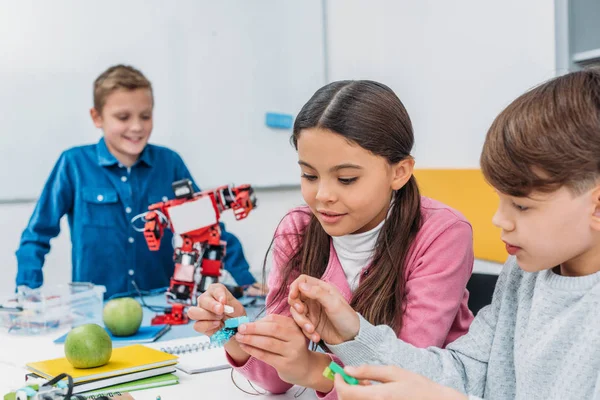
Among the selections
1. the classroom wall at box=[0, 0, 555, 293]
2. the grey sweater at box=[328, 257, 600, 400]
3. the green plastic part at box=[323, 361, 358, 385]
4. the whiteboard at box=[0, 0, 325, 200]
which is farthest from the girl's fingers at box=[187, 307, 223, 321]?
the whiteboard at box=[0, 0, 325, 200]

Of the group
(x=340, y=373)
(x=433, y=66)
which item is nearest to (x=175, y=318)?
(x=340, y=373)

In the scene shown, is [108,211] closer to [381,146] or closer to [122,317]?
[122,317]

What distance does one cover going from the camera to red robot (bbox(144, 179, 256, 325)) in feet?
5.62

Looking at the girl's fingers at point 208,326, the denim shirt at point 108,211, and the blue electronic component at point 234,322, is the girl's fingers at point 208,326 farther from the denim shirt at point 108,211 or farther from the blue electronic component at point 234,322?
the denim shirt at point 108,211

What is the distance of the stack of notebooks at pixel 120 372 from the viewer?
1102 millimetres

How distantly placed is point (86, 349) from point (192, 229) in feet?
2.01

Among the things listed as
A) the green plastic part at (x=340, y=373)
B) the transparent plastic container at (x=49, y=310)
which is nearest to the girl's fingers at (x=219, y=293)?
the green plastic part at (x=340, y=373)

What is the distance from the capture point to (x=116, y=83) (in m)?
2.34

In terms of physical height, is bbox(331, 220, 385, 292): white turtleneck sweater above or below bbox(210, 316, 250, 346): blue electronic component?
above

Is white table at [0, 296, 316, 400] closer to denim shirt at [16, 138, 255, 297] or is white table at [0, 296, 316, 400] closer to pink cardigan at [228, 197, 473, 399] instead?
pink cardigan at [228, 197, 473, 399]

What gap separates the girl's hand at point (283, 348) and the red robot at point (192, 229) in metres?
0.70

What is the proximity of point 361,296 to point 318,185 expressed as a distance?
0.21 metres

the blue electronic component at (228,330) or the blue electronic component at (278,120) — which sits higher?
the blue electronic component at (278,120)

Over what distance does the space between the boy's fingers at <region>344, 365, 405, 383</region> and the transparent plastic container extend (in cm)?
107
